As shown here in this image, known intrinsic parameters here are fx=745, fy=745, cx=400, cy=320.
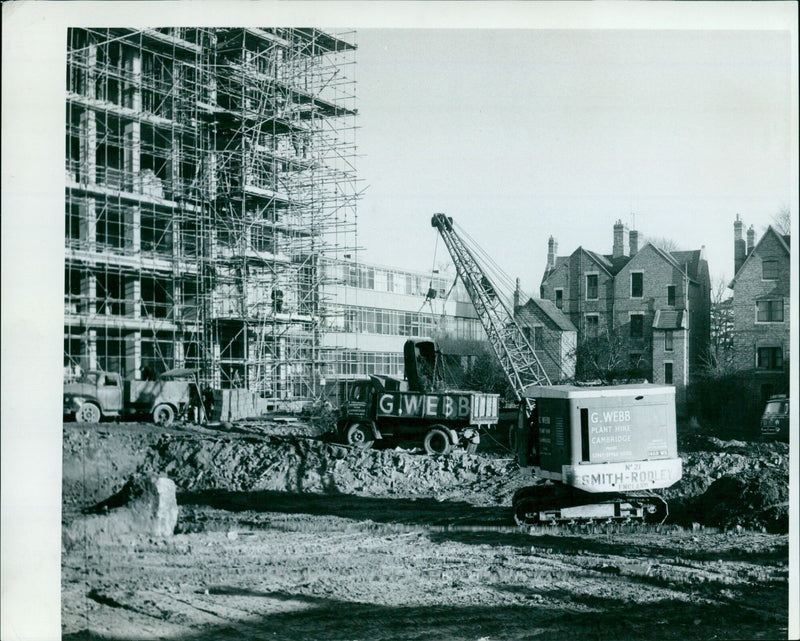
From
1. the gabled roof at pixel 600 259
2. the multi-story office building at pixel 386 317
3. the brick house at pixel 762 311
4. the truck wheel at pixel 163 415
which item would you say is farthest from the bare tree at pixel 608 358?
the truck wheel at pixel 163 415

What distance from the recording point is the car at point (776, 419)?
33.9ft

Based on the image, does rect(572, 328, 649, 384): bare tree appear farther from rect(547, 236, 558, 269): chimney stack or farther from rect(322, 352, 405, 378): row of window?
rect(322, 352, 405, 378): row of window

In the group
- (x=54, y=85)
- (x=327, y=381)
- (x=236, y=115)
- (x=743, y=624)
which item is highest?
(x=236, y=115)

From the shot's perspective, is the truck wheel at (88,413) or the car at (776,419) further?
the truck wheel at (88,413)

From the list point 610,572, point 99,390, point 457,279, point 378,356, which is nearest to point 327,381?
point 378,356

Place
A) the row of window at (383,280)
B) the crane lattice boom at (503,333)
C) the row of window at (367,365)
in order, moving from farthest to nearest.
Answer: the row of window at (367,365) → the crane lattice boom at (503,333) → the row of window at (383,280)

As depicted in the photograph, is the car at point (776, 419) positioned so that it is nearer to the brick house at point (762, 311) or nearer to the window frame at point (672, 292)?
the brick house at point (762, 311)

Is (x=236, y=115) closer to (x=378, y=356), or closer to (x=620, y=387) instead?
(x=378, y=356)

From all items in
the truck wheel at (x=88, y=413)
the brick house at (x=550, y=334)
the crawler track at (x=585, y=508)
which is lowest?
the crawler track at (x=585, y=508)

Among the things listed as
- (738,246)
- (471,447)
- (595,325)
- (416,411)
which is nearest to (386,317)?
(416,411)

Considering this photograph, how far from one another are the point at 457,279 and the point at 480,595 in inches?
280

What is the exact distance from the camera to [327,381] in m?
15.8

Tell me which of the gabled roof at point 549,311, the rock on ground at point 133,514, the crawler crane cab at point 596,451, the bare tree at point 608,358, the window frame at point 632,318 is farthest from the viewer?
the gabled roof at point 549,311

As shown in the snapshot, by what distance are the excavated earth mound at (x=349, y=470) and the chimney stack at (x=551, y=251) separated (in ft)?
12.2
